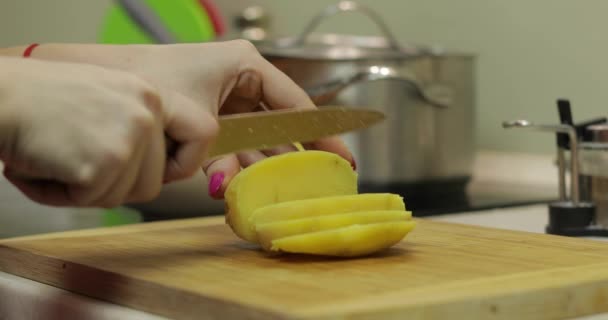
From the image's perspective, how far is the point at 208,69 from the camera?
3.07ft

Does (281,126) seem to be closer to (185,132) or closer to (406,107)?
(185,132)

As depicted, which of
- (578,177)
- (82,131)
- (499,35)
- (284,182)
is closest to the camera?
(82,131)

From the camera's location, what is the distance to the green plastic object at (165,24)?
1.75 m

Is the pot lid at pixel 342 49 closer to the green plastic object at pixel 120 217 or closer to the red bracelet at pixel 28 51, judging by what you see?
the green plastic object at pixel 120 217

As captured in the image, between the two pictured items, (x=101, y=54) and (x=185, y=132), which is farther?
(x=101, y=54)

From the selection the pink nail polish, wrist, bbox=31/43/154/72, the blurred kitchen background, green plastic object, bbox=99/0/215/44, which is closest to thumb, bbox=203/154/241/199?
the pink nail polish

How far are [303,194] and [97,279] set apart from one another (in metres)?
0.19

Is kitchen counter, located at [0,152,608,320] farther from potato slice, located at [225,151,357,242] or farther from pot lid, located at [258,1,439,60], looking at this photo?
pot lid, located at [258,1,439,60]

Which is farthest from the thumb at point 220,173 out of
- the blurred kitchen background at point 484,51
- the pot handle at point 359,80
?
the pot handle at point 359,80

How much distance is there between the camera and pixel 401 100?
155cm

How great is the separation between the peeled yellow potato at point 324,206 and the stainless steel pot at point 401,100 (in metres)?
0.58

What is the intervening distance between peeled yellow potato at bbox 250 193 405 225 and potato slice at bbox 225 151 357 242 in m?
0.02

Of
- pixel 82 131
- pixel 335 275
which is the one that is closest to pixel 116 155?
pixel 82 131

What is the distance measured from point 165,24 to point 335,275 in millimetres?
1089
